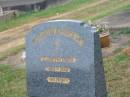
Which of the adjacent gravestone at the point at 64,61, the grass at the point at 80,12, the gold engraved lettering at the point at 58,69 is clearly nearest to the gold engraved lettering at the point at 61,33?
the adjacent gravestone at the point at 64,61

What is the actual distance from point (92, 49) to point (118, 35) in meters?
9.59

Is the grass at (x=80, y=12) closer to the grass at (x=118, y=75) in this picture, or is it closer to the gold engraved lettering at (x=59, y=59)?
the grass at (x=118, y=75)

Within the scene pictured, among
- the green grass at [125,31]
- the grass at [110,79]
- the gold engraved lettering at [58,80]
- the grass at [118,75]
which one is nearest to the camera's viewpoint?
the gold engraved lettering at [58,80]

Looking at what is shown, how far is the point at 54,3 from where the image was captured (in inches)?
1264

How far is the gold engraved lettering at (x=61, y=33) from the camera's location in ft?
27.0

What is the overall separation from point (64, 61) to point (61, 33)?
0.50 m

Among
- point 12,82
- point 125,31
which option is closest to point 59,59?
point 12,82

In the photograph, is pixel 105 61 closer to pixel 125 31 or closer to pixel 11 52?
pixel 11 52

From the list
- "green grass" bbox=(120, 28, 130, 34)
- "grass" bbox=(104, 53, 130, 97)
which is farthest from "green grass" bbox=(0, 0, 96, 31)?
"grass" bbox=(104, 53, 130, 97)

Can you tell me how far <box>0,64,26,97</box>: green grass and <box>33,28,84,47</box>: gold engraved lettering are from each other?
2424 mm

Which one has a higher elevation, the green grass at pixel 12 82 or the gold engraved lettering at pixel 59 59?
the gold engraved lettering at pixel 59 59

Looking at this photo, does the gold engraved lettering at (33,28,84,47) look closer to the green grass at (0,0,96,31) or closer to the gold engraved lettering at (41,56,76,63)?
the gold engraved lettering at (41,56,76,63)

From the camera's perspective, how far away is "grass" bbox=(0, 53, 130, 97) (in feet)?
34.6

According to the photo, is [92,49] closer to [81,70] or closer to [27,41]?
[81,70]
